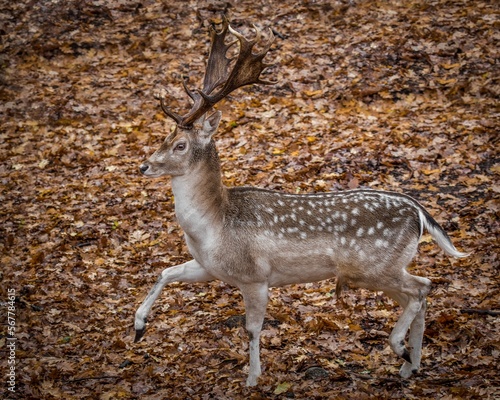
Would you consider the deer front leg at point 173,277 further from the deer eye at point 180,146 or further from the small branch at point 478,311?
the small branch at point 478,311

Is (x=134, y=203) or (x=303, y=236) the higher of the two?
(x=303, y=236)

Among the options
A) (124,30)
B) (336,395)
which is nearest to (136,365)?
(336,395)

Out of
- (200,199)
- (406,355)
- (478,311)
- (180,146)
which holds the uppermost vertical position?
(180,146)

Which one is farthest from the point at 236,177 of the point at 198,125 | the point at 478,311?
the point at 478,311

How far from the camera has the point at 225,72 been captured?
23.3 ft

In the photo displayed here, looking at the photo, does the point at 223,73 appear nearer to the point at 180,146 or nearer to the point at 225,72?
the point at 225,72

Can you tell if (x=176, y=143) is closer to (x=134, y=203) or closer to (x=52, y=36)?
(x=134, y=203)

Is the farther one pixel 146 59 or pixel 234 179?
pixel 146 59

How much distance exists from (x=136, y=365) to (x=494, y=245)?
466cm

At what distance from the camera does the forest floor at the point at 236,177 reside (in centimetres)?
669

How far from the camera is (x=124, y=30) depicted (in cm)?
1552

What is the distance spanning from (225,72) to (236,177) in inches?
145

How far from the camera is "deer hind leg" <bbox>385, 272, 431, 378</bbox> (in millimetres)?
6055

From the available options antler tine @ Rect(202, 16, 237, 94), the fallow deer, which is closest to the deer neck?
the fallow deer
